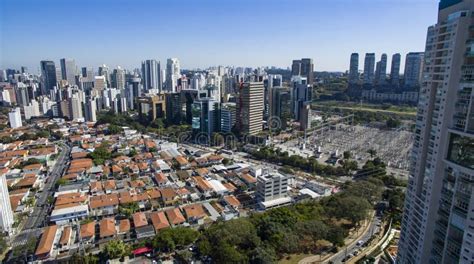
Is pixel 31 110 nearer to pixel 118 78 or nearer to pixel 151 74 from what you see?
pixel 118 78

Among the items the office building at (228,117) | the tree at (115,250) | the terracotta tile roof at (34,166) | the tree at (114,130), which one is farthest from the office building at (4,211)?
the tree at (114,130)

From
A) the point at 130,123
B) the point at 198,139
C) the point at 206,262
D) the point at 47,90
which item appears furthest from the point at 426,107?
the point at 47,90

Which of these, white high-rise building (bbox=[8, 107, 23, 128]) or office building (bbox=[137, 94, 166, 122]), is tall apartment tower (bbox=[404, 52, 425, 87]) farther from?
white high-rise building (bbox=[8, 107, 23, 128])

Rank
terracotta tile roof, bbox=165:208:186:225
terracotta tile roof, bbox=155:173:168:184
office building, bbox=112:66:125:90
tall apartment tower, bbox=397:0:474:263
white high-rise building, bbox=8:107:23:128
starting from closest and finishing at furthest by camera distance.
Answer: tall apartment tower, bbox=397:0:474:263 < terracotta tile roof, bbox=165:208:186:225 < terracotta tile roof, bbox=155:173:168:184 < white high-rise building, bbox=8:107:23:128 < office building, bbox=112:66:125:90

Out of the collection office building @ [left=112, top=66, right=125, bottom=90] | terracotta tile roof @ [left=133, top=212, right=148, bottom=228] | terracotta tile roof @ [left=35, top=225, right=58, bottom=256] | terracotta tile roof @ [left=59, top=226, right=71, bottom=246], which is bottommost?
terracotta tile roof @ [left=59, top=226, right=71, bottom=246]

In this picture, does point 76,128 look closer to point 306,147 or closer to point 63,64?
point 306,147

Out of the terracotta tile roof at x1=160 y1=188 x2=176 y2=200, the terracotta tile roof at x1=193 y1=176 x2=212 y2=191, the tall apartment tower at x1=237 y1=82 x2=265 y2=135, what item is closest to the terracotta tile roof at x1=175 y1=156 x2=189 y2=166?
the terracotta tile roof at x1=193 y1=176 x2=212 y2=191

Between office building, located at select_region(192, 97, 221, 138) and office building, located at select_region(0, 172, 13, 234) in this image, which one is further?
office building, located at select_region(192, 97, 221, 138)

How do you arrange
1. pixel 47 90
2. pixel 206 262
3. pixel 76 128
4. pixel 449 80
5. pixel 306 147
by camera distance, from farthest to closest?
1. pixel 47 90
2. pixel 76 128
3. pixel 306 147
4. pixel 206 262
5. pixel 449 80
